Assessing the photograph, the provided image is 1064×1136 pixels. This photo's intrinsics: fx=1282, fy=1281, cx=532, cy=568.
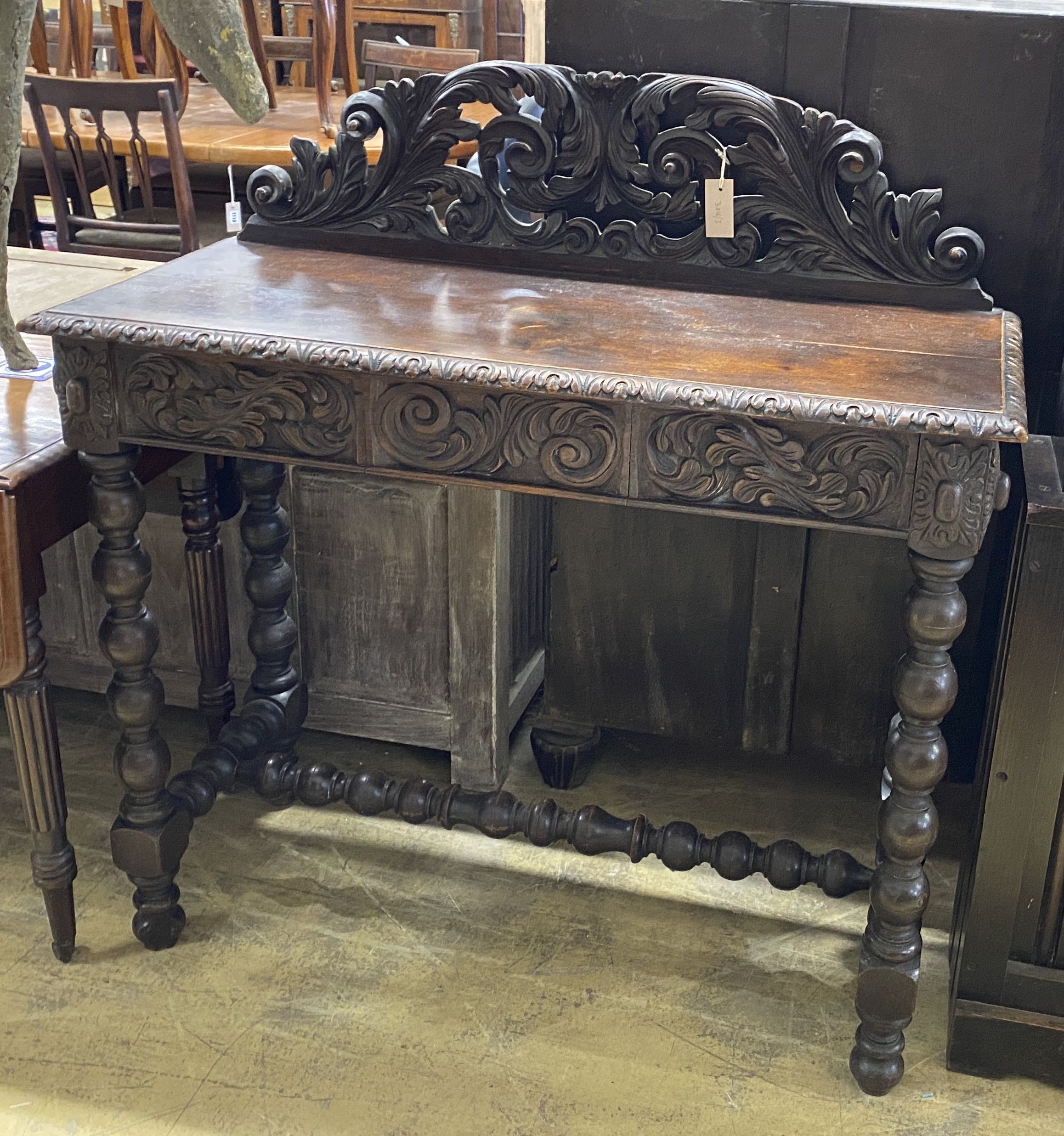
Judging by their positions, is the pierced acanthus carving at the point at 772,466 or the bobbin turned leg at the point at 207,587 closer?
the pierced acanthus carving at the point at 772,466

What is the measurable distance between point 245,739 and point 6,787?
52cm

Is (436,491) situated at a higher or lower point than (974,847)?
higher

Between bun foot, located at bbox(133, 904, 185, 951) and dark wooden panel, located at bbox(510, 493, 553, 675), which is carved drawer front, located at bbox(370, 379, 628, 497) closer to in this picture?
dark wooden panel, located at bbox(510, 493, 553, 675)

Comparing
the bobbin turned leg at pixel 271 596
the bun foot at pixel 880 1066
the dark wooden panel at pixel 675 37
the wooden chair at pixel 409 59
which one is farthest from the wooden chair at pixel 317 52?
the bun foot at pixel 880 1066

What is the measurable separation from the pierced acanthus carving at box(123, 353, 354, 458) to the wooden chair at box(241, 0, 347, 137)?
126 inches

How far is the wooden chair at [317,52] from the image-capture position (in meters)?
4.98

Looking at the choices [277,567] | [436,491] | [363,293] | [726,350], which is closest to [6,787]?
[277,567]

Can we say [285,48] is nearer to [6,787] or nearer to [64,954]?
[6,787]

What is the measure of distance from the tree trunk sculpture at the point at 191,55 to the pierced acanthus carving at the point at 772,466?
2.20 ft

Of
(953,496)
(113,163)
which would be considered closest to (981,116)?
(953,496)

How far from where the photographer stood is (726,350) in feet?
5.27

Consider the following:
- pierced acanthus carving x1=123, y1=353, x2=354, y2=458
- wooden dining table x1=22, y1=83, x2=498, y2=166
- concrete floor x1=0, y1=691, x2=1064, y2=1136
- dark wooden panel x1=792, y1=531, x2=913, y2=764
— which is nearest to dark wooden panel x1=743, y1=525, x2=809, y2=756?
dark wooden panel x1=792, y1=531, x2=913, y2=764

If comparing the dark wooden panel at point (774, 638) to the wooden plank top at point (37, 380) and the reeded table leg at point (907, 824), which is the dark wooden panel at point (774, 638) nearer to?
the reeded table leg at point (907, 824)

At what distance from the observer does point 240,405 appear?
1.68 m
